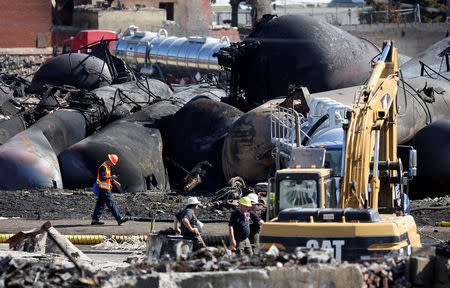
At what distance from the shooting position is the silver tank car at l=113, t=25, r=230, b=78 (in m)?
39.6

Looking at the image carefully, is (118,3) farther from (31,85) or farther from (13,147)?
(13,147)

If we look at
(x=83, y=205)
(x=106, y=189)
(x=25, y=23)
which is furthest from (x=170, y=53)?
(x=106, y=189)

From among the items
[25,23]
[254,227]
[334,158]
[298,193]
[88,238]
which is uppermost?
[334,158]

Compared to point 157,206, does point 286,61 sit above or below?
above

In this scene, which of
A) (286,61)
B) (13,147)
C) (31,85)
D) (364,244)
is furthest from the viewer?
(31,85)

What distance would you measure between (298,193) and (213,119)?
12.6 meters

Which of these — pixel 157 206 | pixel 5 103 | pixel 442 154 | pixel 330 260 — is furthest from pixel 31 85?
pixel 330 260

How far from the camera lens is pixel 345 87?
26.7 metres

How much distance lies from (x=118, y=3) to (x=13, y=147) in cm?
3881

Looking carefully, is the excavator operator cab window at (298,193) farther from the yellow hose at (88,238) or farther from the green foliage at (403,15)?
the green foliage at (403,15)

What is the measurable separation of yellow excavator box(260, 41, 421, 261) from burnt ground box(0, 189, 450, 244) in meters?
3.07

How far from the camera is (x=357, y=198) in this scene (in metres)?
12.6

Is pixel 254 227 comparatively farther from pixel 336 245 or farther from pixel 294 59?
pixel 294 59

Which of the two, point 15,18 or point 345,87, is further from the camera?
point 15,18
